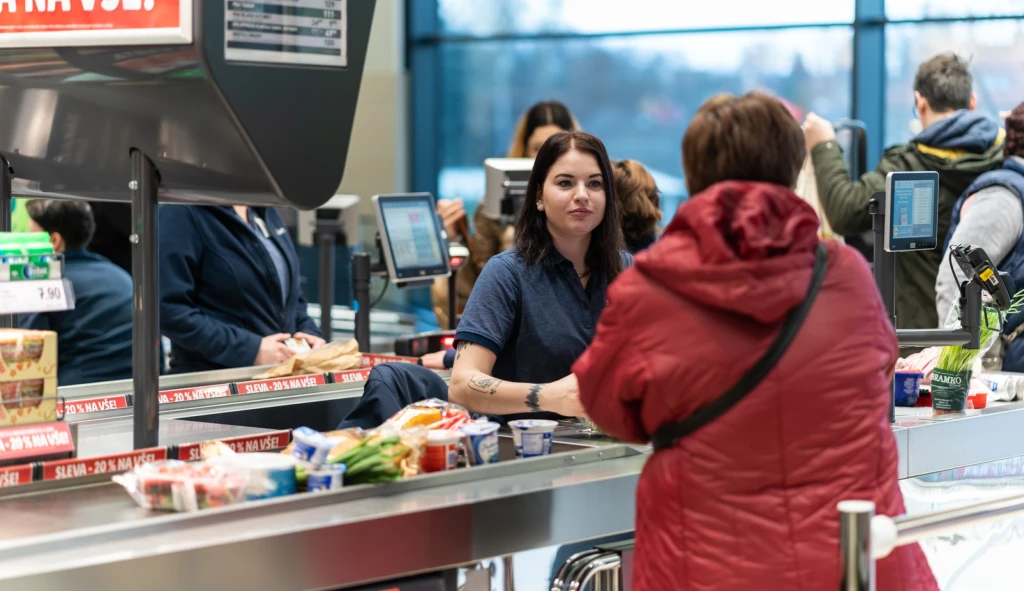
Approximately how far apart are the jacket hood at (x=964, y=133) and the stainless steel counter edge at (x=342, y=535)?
264cm

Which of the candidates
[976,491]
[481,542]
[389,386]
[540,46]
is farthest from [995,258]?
[540,46]

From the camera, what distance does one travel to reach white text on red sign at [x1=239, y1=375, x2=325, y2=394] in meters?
3.38

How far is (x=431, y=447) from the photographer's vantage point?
2.41 meters

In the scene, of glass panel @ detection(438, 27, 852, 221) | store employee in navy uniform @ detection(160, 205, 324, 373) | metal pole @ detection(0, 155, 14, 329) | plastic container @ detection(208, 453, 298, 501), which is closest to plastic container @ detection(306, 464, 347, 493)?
plastic container @ detection(208, 453, 298, 501)

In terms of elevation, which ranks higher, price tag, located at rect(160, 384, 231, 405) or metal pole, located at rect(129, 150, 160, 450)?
metal pole, located at rect(129, 150, 160, 450)

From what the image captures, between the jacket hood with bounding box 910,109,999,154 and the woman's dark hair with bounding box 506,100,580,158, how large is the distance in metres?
1.59

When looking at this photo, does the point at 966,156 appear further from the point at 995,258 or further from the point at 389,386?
the point at 389,386

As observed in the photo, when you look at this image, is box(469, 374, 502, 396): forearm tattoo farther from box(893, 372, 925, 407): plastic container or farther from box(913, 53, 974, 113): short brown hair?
box(913, 53, 974, 113): short brown hair

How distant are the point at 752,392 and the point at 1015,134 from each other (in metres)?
2.71

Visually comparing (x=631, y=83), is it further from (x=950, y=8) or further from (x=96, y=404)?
(x=96, y=404)

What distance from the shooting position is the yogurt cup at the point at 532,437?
256 centimetres

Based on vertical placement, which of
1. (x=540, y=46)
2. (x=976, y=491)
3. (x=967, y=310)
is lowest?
(x=976, y=491)

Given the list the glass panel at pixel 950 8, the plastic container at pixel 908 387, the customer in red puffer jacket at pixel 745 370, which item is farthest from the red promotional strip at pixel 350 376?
the glass panel at pixel 950 8

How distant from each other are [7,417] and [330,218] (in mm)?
3740
